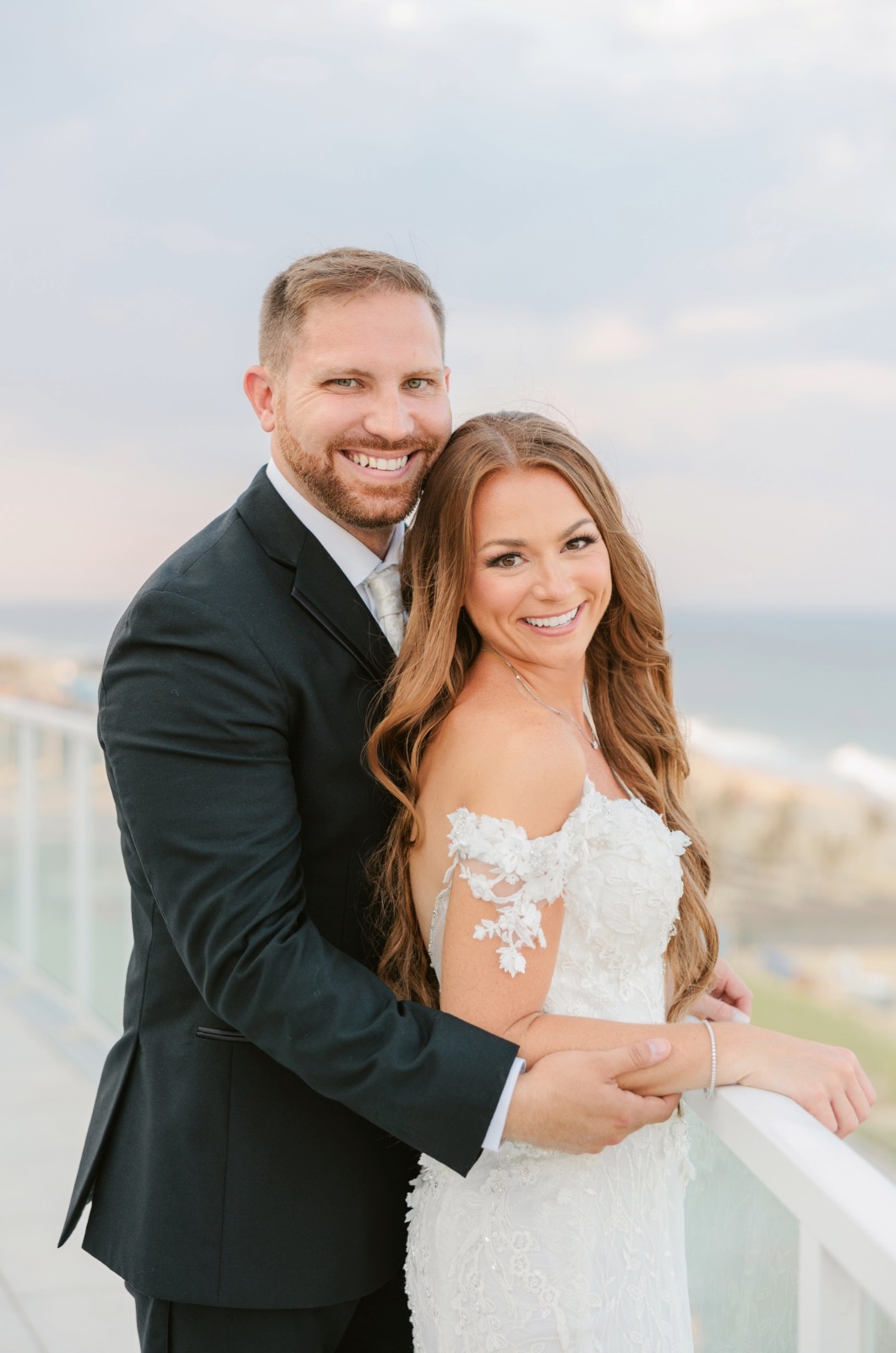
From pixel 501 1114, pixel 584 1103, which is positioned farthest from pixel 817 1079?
pixel 501 1114

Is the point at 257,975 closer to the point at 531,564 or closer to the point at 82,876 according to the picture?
the point at 531,564

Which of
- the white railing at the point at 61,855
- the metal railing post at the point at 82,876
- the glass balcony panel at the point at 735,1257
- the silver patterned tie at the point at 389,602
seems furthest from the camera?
the metal railing post at the point at 82,876

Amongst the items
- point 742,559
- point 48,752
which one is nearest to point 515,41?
point 742,559

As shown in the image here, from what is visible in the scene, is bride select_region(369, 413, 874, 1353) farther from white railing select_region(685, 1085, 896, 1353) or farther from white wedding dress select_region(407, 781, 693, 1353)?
white railing select_region(685, 1085, 896, 1353)

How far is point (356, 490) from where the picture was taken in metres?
1.94

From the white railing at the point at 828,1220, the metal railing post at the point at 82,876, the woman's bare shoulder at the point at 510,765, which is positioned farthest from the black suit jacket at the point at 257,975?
the metal railing post at the point at 82,876

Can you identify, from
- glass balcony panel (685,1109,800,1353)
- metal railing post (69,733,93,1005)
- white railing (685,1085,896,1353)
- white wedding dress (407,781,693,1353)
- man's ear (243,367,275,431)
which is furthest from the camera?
metal railing post (69,733,93,1005)

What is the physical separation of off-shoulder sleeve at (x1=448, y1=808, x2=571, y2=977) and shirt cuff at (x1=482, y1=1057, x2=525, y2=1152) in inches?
5.1

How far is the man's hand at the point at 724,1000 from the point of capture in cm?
200

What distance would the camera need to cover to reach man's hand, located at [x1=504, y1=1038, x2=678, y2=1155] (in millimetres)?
1611

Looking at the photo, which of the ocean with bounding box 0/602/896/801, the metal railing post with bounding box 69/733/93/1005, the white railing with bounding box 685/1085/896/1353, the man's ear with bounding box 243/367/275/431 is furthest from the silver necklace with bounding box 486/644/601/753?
the ocean with bounding box 0/602/896/801

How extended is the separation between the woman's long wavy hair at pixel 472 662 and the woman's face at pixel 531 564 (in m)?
0.02

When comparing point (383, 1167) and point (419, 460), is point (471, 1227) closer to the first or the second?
point (383, 1167)

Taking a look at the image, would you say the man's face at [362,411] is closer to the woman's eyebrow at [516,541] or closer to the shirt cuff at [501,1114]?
the woman's eyebrow at [516,541]
